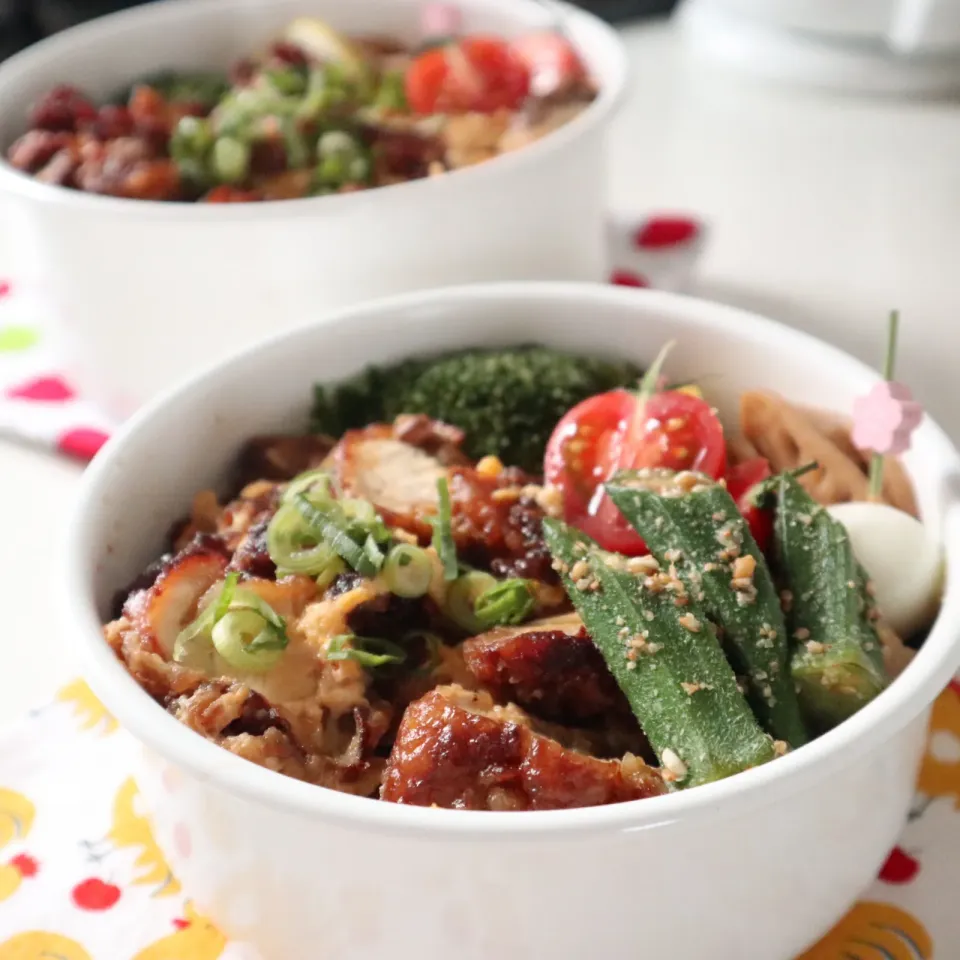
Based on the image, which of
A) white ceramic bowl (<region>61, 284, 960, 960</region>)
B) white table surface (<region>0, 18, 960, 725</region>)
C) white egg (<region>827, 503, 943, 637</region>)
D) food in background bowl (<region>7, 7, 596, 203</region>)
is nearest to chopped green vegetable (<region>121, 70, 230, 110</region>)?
food in background bowl (<region>7, 7, 596, 203</region>)

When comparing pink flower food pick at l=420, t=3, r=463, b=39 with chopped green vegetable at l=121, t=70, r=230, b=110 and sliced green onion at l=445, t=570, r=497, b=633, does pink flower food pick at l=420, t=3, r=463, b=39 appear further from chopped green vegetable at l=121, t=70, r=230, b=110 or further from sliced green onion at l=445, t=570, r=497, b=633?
sliced green onion at l=445, t=570, r=497, b=633

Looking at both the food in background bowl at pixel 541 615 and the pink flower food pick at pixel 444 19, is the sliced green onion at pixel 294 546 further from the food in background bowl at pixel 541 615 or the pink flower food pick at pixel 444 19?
the pink flower food pick at pixel 444 19

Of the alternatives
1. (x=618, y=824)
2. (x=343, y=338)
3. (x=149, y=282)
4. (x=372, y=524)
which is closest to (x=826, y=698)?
(x=618, y=824)

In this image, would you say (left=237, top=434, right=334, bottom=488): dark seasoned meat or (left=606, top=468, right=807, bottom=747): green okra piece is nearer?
(left=606, top=468, right=807, bottom=747): green okra piece

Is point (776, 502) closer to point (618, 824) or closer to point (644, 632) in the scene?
point (644, 632)

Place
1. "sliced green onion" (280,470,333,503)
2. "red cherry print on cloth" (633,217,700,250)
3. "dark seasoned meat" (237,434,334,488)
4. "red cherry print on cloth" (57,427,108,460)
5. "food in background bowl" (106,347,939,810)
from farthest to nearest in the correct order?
"red cherry print on cloth" (633,217,700,250), "red cherry print on cloth" (57,427,108,460), "dark seasoned meat" (237,434,334,488), "sliced green onion" (280,470,333,503), "food in background bowl" (106,347,939,810)

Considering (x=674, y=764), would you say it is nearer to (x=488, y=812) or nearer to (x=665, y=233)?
(x=488, y=812)

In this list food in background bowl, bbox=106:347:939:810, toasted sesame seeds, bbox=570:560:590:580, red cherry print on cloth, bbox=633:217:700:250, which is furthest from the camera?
red cherry print on cloth, bbox=633:217:700:250

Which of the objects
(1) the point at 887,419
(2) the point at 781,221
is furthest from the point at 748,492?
(2) the point at 781,221

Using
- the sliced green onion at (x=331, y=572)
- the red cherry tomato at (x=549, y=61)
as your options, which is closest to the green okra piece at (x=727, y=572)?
the sliced green onion at (x=331, y=572)
